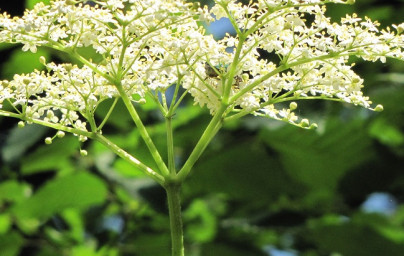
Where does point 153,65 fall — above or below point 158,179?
above

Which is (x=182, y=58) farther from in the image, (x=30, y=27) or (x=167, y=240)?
(x=167, y=240)

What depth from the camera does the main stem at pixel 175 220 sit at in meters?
1.33

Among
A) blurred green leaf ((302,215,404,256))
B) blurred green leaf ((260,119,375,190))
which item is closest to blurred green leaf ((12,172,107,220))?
blurred green leaf ((260,119,375,190))

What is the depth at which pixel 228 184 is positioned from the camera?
118 inches

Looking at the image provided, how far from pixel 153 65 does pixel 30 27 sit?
235mm

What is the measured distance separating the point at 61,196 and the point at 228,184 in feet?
2.25

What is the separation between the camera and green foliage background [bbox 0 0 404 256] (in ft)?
9.46

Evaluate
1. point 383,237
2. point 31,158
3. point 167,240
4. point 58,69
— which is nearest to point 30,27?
point 58,69

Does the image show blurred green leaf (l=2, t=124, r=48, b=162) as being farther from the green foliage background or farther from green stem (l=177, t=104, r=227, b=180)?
green stem (l=177, t=104, r=227, b=180)

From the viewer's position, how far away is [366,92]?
3156 mm

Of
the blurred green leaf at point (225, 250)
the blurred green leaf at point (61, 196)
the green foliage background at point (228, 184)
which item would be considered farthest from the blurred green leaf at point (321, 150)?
the blurred green leaf at point (61, 196)

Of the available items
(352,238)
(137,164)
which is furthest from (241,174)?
(137,164)

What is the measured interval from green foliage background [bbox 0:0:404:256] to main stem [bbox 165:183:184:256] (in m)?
1.44

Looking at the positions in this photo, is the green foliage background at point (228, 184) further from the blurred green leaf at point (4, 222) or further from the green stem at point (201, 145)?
the green stem at point (201, 145)
